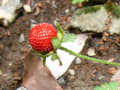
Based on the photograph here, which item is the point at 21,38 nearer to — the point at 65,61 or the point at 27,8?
the point at 27,8

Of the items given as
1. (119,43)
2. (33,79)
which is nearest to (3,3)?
(33,79)

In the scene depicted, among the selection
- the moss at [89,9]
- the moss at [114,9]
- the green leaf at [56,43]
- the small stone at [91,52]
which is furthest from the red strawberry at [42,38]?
the moss at [114,9]

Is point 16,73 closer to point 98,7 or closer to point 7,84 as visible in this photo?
point 7,84

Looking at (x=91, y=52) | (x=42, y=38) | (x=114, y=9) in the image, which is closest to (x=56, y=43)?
(x=42, y=38)

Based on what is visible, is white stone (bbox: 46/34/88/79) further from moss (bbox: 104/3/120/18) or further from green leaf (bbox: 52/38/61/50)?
green leaf (bbox: 52/38/61/50)

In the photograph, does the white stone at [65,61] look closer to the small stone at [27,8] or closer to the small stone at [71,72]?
the small stone at [71,72]

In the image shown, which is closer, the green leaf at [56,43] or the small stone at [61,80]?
the green leaf at [56,43]

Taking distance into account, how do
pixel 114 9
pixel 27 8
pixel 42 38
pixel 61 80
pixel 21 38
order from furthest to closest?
pixel 27 8 < pixel 21 38 < pixel 114 9 < pixel 61 80 < pixel 42 38
